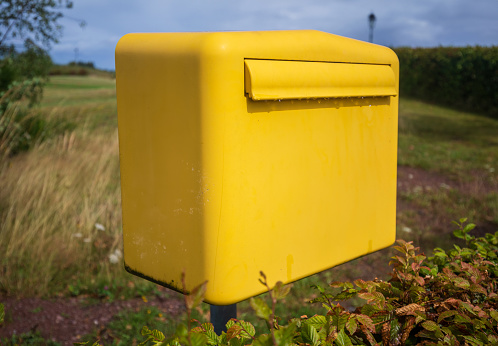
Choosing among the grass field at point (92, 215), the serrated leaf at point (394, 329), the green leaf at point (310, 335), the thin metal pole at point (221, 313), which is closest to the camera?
the green leaf at point (310, 335)

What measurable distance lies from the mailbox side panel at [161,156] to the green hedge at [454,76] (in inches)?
537

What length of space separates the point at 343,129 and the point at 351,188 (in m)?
0.18

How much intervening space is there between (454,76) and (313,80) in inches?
583

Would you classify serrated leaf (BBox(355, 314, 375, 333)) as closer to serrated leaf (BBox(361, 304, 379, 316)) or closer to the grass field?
serrated leaf (BBox(361, 304, 379, 316))

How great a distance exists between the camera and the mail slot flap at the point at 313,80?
1.17m

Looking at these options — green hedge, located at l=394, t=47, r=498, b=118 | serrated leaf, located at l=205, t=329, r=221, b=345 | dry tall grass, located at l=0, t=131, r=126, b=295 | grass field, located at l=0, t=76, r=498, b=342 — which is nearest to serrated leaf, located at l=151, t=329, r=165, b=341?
serrated leaf, located at l=205, t=329, r=221, b=345

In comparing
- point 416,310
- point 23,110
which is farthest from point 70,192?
point 416,310

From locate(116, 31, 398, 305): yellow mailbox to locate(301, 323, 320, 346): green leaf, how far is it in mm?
230

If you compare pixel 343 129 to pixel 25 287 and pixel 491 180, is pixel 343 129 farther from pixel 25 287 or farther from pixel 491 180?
pixel 491 180

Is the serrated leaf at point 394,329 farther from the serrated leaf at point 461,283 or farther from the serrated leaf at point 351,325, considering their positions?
the serrated leaf at point 461,283

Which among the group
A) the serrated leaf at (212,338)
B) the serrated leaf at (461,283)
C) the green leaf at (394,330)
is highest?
the serrated leaf at (461,283)

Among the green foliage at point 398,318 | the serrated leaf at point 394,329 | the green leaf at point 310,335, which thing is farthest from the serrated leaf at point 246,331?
the serrated leaf at point 394,329

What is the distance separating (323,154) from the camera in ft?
4.52

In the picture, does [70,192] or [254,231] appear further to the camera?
[70,192]
